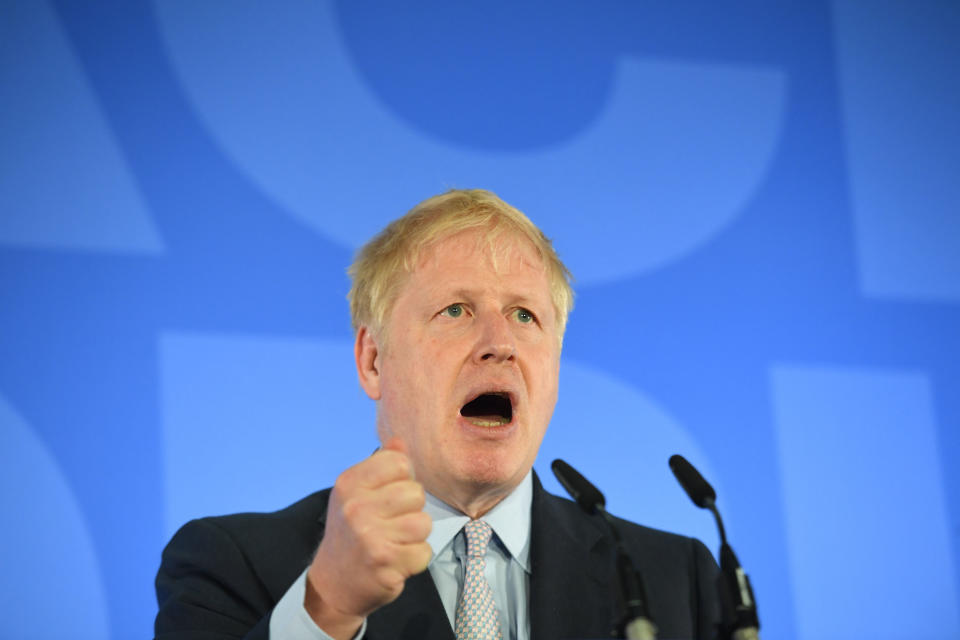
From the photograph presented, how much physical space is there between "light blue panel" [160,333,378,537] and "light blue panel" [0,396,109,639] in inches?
8.7

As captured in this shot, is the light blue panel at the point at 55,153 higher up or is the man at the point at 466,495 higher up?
the light blue panel at the point at 55,153

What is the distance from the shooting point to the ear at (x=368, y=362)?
1912 millimetres

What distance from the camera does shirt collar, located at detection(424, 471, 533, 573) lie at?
1.71 metres

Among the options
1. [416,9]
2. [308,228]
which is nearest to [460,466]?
[308,228]

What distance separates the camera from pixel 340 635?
3.98 feet

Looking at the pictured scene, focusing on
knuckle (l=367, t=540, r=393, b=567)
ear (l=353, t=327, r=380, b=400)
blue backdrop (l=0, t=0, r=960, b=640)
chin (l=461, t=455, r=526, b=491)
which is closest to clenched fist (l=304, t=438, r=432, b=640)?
knuckle (l=367, t=540, r=393, b=567)

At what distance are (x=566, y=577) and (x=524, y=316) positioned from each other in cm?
49

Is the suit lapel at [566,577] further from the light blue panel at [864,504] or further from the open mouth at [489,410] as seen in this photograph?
the light blue panel at [864,504]

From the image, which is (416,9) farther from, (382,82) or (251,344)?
(251,344)

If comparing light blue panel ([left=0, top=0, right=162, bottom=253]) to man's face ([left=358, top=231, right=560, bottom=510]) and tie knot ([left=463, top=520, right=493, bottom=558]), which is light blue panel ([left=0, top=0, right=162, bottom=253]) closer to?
man's face ([left=358, top=231, right=560, bottom=510])

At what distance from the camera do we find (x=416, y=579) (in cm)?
161

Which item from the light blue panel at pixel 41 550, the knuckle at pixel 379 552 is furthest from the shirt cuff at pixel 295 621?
the light blue panel at pixel 41 550

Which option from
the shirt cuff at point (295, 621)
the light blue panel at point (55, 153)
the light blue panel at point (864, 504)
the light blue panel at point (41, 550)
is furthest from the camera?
the light blue panel at point (864, 504)

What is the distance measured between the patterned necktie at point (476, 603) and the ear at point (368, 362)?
388 millimetres
